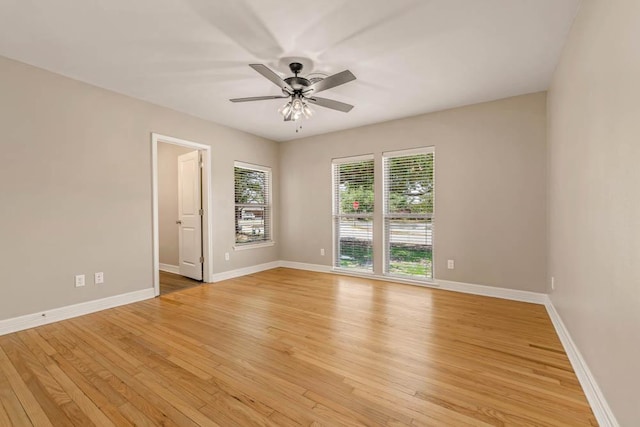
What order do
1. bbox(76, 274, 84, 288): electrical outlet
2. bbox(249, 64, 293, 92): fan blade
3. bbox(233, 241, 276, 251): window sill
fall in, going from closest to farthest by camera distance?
bbox(249, 64, 293, 92): fan blade
bbox(76, 274, 84, 288): electrical outlet
bbox(233, 241, 276, 251): window sill

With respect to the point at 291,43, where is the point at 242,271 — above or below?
below

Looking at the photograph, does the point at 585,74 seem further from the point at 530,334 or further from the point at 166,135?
the point at 166,135

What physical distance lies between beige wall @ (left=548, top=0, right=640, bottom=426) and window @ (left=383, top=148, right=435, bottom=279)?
193 centimetres

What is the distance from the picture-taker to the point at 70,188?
123 inches

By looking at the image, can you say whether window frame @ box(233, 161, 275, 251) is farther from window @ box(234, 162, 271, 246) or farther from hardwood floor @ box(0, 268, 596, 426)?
hardwood floor @ box(0, 268, 596, 426)

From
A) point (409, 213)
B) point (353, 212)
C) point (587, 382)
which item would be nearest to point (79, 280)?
point (353, 212)

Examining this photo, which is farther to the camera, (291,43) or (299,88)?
(299,88)

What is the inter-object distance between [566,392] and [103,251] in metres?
4.52

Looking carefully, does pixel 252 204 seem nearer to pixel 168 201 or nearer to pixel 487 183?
pixel 168 201

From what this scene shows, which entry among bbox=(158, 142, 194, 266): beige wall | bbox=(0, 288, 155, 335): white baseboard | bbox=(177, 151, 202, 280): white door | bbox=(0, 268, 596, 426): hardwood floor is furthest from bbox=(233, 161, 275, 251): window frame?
bbox=(0, 268, 596, 426): hardwood floor

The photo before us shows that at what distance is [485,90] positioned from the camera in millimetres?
3467

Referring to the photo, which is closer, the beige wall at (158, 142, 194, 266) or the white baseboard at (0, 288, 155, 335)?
the white baseboard at (0, 288, 155, 335)

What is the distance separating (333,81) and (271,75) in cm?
56

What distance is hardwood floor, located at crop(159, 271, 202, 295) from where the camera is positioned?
13.9ft
